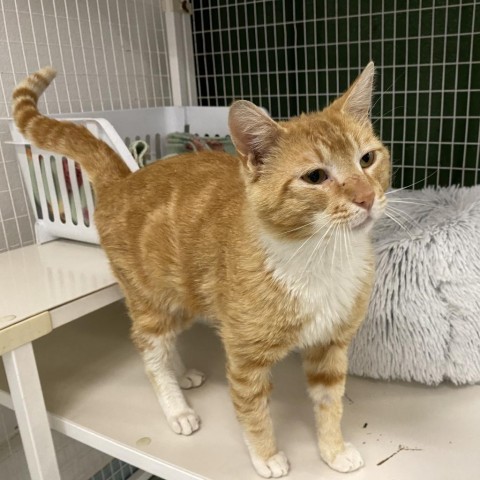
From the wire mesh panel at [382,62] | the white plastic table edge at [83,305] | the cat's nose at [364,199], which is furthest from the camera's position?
the wire mesh panel at [382,62]

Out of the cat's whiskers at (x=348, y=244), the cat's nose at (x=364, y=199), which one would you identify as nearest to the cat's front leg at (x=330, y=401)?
the cat's whiskers at (x=348, y=244)

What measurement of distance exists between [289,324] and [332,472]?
0.26 meters

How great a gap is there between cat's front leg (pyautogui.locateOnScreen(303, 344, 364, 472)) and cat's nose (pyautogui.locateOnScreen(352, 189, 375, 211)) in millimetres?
292

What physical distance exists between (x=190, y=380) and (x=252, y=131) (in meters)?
0.62

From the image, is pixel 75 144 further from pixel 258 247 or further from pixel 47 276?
pixel 258 247

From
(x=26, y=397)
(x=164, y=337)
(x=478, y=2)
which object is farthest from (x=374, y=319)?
(x=478, y=2)

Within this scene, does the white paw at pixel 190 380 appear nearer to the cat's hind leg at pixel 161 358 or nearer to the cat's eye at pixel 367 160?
the cat's hind leg at pixel 161 358

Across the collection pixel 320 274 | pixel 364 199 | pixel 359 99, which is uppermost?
pixel 359 99

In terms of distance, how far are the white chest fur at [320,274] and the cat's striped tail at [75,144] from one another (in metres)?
0.47

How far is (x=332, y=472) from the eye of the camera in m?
0.76

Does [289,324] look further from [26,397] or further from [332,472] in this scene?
[26,397]

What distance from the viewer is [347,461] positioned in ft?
2.51

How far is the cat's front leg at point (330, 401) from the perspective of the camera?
0.77 metres

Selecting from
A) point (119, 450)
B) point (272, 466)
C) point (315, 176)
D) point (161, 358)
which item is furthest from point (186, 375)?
point (315, 176)
